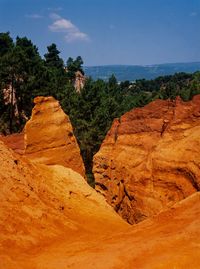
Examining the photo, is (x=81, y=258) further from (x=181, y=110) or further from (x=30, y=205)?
(x=181, y=110)

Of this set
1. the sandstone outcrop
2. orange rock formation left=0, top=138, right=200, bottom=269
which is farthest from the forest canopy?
orange rock formation left=0, top=138, right=200, bottom=269

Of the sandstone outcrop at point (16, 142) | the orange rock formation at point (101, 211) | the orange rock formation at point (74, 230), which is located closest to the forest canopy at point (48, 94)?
the sandstone outcrop at point (16, 142)

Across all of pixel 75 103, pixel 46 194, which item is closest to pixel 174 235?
pixel 46 194

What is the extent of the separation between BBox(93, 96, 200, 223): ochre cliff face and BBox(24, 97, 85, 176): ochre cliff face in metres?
3.51

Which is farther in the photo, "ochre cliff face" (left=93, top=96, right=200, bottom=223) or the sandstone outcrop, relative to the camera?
the sandstone outcrop

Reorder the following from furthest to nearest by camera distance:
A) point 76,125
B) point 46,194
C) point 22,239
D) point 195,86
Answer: point 195,86 < point 76,125 < point 46,194 < point 22,239

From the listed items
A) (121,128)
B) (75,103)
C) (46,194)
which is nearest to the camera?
(46,194)

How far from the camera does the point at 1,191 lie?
16.0 meters

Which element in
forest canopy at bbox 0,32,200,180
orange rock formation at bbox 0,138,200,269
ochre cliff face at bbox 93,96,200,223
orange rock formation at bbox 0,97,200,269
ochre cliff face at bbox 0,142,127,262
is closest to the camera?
orange rock formation at bbox 0,138,200,269

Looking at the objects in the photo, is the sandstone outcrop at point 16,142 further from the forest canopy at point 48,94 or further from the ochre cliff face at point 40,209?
the forest canopy at point 48,94

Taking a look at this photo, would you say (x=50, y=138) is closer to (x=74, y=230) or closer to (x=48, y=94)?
(x=74, y=230)

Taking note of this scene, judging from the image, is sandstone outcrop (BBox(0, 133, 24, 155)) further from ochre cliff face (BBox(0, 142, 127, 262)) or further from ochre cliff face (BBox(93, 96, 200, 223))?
ochre cliff face (BBox(93, 96, 200, 223))

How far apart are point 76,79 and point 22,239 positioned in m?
85.4

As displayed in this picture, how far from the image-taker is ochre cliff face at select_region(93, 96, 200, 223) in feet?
61.1
